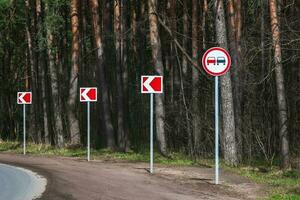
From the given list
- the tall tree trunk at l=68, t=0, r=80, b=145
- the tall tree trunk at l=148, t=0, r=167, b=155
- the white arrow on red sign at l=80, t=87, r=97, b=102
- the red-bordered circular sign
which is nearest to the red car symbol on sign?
the red-bordered circular sign

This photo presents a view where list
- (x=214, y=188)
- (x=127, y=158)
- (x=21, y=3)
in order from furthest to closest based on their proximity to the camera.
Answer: (x=21, y=3) → (x=127, y=158) → (x=214, y=188)

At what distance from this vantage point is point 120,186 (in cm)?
1367

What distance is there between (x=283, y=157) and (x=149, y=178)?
8.36 metres

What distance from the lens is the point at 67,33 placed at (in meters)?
37.6

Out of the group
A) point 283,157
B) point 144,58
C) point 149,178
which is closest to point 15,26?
point 144,58

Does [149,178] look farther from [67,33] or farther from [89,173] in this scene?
[67,33]

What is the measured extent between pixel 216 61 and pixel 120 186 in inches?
164

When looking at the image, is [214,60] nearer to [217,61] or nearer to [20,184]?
[217,61]

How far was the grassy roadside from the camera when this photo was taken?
13.7m

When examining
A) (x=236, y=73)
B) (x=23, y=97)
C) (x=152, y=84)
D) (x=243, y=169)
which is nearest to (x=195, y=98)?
(x=236, y=73)

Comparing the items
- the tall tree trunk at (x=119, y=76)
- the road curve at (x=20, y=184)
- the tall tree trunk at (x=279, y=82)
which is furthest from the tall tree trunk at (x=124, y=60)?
the road curve at (x=20, y=184)

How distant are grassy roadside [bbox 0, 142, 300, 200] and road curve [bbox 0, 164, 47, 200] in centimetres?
528

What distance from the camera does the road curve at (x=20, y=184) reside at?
12.3 meters

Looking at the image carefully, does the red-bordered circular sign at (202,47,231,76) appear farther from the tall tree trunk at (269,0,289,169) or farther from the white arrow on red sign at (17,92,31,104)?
the white arrow on red sign at (17,92,31,104)
